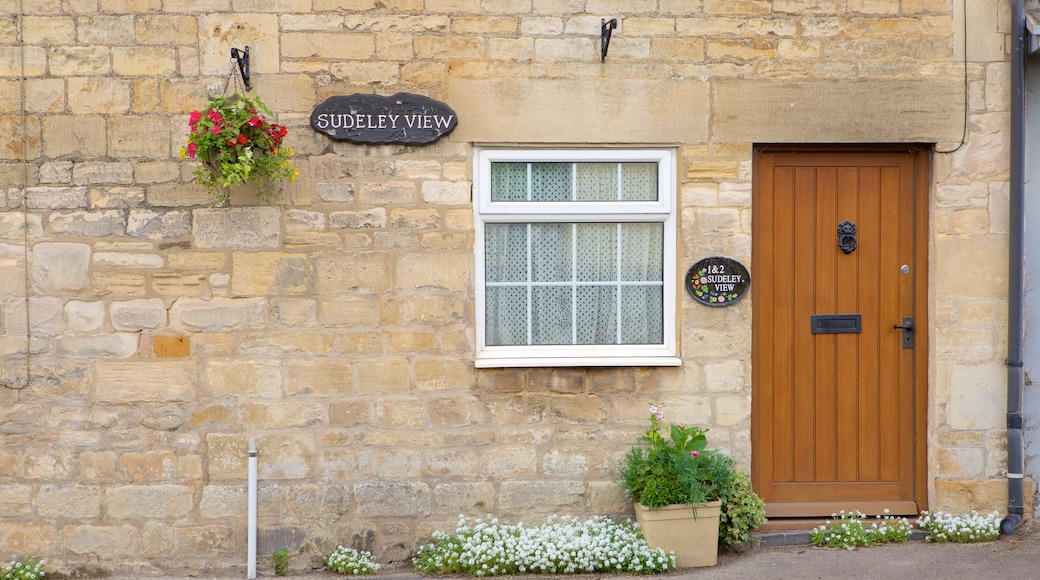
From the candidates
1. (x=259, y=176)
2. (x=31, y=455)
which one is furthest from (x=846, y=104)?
(x=31, y=455)

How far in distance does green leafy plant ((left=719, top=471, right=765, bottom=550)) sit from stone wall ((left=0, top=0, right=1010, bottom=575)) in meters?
0.24

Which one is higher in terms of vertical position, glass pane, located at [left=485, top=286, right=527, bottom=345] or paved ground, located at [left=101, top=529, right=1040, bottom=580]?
glass pane, located at [left=485, top=286, right=527, bottom=345]

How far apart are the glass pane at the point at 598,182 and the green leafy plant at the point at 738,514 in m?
1.77

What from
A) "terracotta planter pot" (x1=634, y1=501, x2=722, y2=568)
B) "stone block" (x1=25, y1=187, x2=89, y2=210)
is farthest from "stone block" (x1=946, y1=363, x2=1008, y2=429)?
"stone block" (x1=25, y1=187, x2=89, y2=210)

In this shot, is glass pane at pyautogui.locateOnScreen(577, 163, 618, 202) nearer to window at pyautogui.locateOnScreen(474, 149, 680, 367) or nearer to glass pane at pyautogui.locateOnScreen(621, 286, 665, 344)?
window at pyautogui.locateOnScreen(474, 149, 680, 367)

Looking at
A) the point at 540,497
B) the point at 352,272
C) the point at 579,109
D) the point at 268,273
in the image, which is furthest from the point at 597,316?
the point at 268,273

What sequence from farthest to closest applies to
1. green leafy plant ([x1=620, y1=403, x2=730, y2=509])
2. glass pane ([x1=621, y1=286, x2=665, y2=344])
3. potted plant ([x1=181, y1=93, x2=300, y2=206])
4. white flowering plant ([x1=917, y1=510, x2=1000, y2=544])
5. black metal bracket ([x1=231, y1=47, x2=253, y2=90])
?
glass pane ([x1=621, y1=286, x2=665, y2=344]), white flowering plant ([x1=917, y1=510, x2=1000, y2=544]), black metal bracket ([x1=231, y1=47, x2=253, y2=90]), green leafy plant ([x1=620, y1=403, x2=730, y2=509]), potted plant ([x1=181, y1=93, x2=300, y2=206])

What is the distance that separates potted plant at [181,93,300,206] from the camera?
502cm

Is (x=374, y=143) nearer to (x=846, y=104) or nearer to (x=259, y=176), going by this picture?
(x=259, y=176)

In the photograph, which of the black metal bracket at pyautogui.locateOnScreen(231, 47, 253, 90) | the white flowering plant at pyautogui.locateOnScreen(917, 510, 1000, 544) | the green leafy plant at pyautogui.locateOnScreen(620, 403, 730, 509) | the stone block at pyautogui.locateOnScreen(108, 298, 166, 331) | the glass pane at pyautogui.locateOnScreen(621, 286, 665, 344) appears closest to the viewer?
the green leafy plant at pyautogui.locateOnScreen(620, 403, 730, 509)

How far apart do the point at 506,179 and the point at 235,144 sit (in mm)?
1535

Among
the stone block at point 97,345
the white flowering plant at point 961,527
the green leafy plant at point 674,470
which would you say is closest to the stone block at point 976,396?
the white flowering plant at point 961,527

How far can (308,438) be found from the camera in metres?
5.50

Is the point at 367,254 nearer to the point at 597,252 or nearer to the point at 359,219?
the point at 359,219
